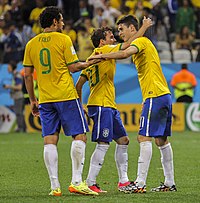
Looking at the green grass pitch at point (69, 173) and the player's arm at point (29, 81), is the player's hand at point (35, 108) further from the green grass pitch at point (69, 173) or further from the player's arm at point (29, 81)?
the green grass pitch at point (69, 173)

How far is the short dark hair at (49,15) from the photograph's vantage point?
9.38 metres

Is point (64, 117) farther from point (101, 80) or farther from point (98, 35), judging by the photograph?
point (98, 35)

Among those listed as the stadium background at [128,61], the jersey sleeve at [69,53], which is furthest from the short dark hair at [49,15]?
the stadium background at [128,61]

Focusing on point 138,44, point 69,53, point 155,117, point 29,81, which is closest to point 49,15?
point 69,53

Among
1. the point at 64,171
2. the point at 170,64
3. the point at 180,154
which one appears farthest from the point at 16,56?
the point at 64,171

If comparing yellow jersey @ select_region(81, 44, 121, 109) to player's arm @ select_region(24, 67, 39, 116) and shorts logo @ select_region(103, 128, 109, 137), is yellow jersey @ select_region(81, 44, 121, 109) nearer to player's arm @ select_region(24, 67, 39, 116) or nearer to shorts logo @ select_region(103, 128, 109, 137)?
shorts logo @ select_region(103, 128, 109, 137)

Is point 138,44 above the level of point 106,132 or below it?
above

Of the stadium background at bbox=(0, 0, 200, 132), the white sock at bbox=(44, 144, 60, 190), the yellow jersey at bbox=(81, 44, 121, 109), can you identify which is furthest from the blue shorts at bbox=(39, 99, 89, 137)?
the stadium background at bbox=(0, 0, 200, 132)

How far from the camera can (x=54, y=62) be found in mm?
9414

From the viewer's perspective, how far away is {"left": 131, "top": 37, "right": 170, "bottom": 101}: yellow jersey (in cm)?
971

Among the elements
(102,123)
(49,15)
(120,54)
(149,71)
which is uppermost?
(49,15)

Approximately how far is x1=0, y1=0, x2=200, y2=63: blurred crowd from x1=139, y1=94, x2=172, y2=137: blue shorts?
556 inches

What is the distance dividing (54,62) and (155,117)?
142cm

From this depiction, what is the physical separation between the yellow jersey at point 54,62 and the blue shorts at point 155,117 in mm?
910
